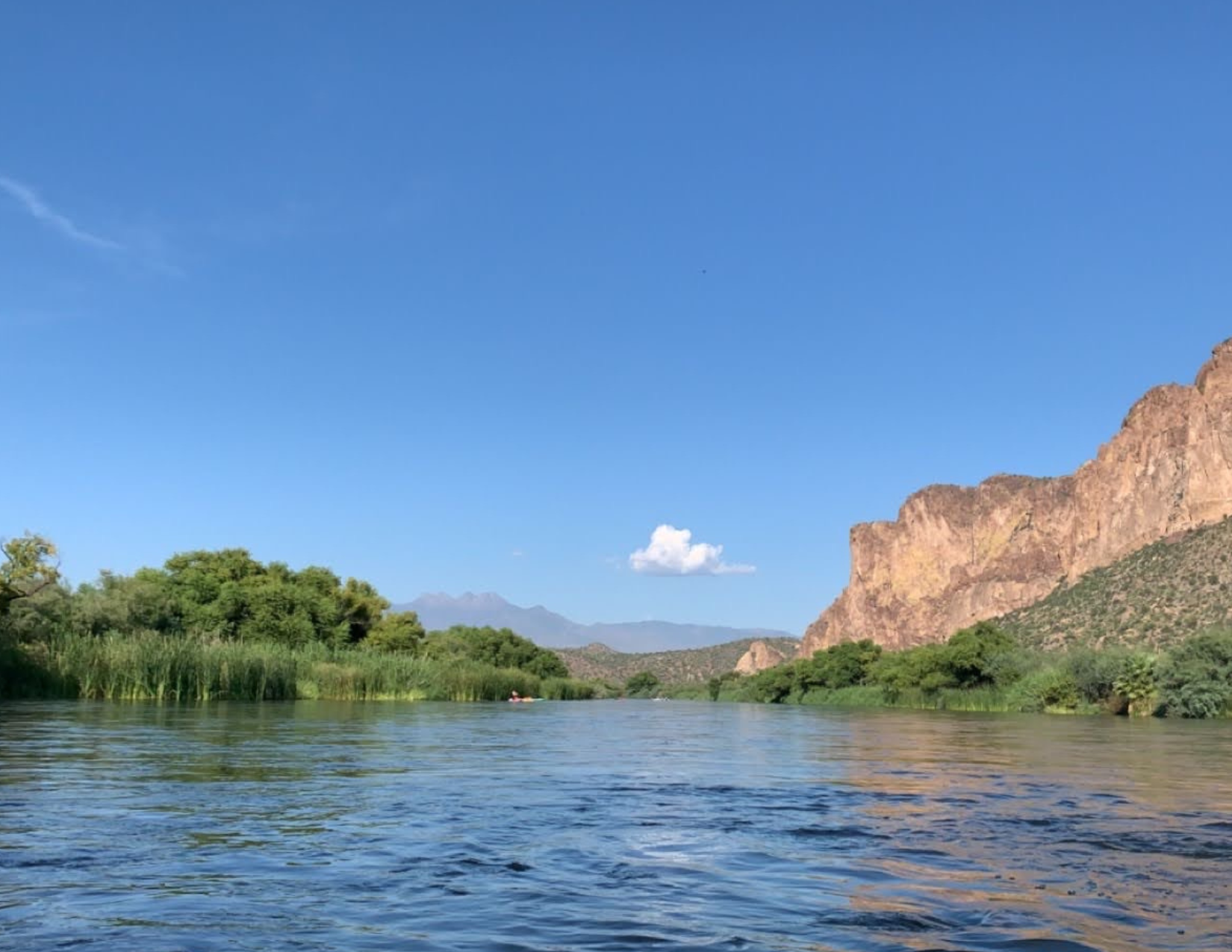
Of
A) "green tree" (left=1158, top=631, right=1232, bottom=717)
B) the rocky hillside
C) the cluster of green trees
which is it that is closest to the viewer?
"green tree" (left=1158, top=631, right=1232, bottom=717)

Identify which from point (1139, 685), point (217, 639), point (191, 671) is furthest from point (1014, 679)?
point (191, 671)

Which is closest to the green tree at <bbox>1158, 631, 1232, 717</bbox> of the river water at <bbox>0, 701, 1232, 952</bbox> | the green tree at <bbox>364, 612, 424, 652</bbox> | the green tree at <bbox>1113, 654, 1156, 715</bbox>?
the green tree at <bbox>1113, 654, 1156, 715</bbox>

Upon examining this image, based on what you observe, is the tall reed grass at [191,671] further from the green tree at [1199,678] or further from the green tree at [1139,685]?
the green tree at [1199,678]

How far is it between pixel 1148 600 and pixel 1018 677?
40336mm

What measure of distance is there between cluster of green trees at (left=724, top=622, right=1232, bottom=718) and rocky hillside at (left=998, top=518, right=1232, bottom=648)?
17771 mm

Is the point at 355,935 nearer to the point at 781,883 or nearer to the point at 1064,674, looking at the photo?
the point at 781,883

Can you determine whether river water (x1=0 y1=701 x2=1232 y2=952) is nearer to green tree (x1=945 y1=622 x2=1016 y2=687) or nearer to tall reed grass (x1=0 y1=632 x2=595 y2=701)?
tall reed grass (x1=0 y1=632 x2=595 y2=701)

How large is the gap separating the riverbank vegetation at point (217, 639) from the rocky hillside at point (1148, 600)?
182 feet

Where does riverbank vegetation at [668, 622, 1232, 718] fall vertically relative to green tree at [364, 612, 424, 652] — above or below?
below

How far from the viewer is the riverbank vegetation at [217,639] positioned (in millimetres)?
45250

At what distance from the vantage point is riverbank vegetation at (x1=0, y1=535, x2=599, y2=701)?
45.2 meters

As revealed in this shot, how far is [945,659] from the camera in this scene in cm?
9188

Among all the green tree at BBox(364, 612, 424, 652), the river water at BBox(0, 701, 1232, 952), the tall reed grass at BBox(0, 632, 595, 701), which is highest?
the green tree at BBox(364, 612, 424, 652)

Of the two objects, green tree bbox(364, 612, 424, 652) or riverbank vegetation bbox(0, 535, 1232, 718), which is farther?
green tree bbox(364, 612, 424, 652)
